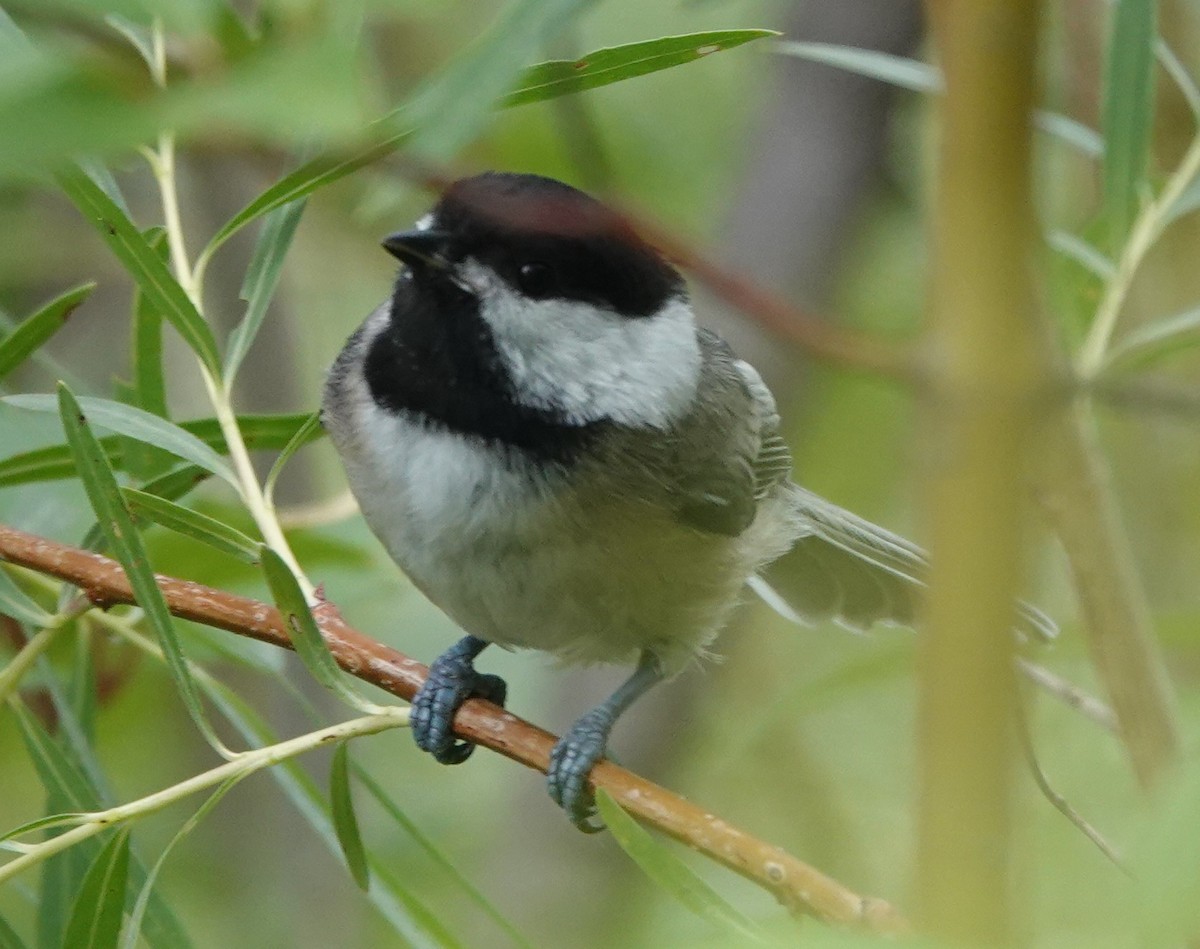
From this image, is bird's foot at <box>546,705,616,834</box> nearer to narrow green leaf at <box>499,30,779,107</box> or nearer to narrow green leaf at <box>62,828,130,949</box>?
narrow green leaf at <box>62,828,130,949</box>

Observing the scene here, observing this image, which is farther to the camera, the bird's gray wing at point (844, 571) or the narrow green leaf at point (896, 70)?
the bird's gray wing at point (844, 571)

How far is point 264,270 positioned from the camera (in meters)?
1.81

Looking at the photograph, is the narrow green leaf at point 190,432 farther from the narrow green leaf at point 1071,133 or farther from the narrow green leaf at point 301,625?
the narrow green leaf at point 1071,133

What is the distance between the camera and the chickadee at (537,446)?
203 cm

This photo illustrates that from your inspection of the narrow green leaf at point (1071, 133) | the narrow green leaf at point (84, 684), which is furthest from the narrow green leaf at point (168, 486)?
the narrow green leaf at point (1071, 133)

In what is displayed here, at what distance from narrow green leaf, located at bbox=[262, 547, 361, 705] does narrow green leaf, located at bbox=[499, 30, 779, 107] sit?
461 mm

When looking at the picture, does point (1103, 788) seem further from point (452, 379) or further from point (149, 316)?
point (149, 316)

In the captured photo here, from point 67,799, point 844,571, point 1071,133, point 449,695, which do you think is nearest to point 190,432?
point 67,799

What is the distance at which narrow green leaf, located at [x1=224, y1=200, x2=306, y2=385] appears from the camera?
5.83ft

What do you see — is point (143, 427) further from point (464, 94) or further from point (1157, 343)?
point (1157, 343)

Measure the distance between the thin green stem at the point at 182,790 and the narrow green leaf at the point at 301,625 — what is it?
44mm

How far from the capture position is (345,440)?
216cm

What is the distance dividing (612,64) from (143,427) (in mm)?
Result: 620

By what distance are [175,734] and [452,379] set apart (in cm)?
166
